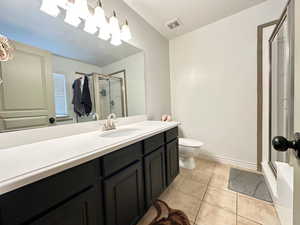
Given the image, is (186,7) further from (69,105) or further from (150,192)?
(150,192)

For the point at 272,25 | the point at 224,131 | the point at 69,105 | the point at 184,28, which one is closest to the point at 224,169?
the point at 224,131

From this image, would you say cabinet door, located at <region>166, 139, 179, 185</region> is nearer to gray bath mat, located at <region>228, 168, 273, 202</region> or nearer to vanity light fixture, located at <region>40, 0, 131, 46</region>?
gray bath mat, located at <region>228, 168, 273, 202</region>

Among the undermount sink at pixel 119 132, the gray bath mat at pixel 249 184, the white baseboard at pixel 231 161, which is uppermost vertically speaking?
the undermount sink at pixel 119 132

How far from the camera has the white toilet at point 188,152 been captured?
1.92 m

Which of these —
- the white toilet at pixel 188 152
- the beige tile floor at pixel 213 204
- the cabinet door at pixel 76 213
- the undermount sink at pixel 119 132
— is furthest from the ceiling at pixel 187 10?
the beige tile floor at pixel 213 204

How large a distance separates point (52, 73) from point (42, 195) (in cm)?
92

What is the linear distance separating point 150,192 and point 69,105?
107 centimetres

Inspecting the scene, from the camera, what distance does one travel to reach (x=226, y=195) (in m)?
1.46

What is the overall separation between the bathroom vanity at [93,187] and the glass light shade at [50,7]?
102cm

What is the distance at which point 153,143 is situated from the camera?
1.24 meters

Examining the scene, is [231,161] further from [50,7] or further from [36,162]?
[50,7]

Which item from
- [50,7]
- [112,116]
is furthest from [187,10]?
[112,116]

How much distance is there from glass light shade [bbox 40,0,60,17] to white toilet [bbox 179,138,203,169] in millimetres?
2027

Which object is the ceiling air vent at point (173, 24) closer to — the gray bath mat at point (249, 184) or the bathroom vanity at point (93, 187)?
the bathroom vanity at point (93, 187)
